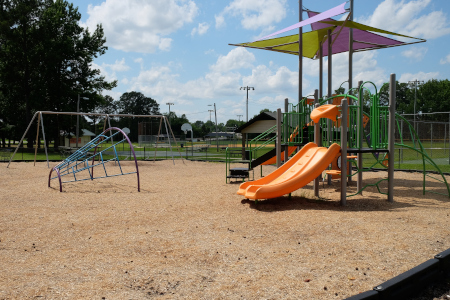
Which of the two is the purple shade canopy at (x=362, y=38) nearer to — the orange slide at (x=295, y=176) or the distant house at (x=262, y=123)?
the orange slide at (x=295, y=176)

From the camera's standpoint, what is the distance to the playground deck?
3662 millimetres

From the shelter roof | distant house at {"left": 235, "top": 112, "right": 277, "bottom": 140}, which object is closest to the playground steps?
the shelter roof

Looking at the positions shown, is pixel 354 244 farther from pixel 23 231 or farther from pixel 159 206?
pixel 23 231

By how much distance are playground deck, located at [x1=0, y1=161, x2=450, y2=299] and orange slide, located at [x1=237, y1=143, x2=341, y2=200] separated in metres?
0.33

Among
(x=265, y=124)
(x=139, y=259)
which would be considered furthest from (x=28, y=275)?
(x=265, y=124)

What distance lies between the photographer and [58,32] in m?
36.5

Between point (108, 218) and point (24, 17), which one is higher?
Answer: point (24, 17)

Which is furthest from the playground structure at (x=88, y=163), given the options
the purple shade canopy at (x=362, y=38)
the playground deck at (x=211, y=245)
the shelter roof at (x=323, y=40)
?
the purple shade canopy at (x=362, y=38)

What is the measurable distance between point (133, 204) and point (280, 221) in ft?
11.4

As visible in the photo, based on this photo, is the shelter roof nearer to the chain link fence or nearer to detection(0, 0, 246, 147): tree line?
the chain link fence

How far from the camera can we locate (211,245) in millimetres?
5000

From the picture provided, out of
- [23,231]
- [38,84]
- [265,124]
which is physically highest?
[38,84]

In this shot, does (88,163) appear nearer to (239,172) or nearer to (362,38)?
(239,172)

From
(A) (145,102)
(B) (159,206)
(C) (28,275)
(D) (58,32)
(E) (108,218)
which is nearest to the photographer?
(C) (28,275)
